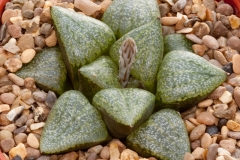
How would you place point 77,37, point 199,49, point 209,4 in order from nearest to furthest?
point 77,37
point 199,49
point 209,4

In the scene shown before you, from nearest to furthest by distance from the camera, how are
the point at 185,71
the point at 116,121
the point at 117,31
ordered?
the point at 116,121 → the point at 185,71 → the point at 117,31

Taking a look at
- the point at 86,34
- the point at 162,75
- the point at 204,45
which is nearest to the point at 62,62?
the point at 86,34

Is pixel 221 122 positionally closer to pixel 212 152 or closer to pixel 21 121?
pixel 212 152

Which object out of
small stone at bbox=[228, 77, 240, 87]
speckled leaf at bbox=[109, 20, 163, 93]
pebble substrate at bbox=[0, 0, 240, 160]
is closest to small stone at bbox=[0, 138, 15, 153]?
pebble substrate at bbox=[0, 0, 240, 160]

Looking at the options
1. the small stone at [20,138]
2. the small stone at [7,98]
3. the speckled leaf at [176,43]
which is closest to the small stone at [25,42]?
the small stone at [7,98]

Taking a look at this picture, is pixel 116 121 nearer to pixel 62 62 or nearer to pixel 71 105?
pixel 71 105

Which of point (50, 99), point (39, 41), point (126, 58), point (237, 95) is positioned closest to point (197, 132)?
point (237, 95)
